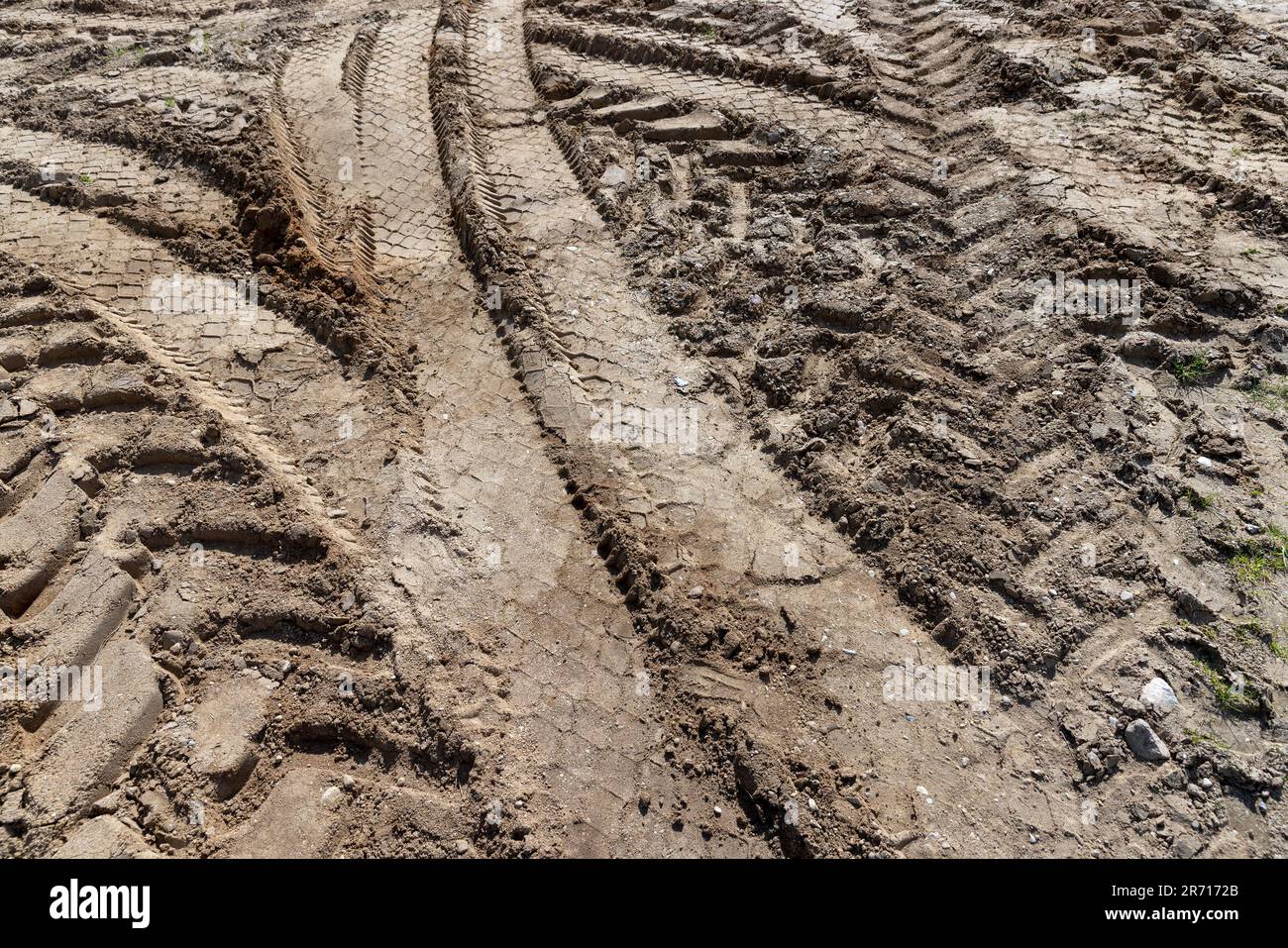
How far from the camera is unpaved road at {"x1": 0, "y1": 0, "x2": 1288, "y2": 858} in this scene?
358cm

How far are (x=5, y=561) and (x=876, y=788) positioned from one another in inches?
179

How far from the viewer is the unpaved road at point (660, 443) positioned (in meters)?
3.58

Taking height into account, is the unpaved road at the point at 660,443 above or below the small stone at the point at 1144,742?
above

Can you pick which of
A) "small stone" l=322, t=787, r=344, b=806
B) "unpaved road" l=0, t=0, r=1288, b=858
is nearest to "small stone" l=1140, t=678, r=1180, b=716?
"unpaved road" l=0, t=0, r=1288, b=858

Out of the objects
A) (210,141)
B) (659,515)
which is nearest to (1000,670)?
(659,515)

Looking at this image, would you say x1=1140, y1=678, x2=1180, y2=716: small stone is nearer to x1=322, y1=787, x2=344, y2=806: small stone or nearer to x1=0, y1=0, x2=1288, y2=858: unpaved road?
x1=0, y1=0, x2=1288, y2=858: unpaved road

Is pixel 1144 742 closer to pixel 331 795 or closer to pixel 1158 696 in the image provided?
pixel 1158 696

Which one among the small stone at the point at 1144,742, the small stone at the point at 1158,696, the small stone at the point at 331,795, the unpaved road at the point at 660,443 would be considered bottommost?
the small stone at the point at 331,795

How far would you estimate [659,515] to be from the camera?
467 centimetres

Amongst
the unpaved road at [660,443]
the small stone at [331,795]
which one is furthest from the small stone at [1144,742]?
the small stone at [331,795]

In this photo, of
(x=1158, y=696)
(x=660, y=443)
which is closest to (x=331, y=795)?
(x=660, y=443)

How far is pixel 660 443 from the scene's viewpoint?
5.05m

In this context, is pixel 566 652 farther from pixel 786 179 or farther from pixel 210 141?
pixel 210 141

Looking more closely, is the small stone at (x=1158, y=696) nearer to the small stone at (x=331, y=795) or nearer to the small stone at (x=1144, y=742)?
the small stone at (x=1144, y=742)
